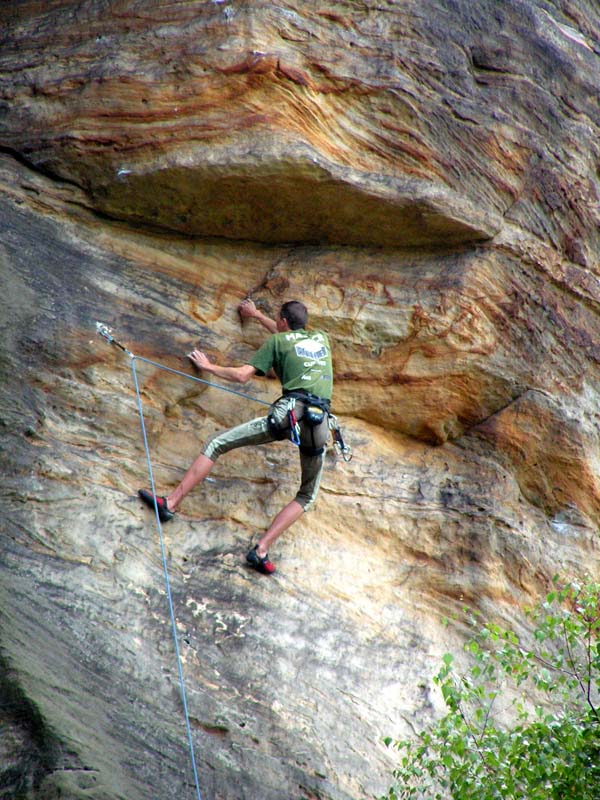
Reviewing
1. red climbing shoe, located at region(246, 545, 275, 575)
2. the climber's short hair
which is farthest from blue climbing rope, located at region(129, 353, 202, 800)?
the climber's short hair

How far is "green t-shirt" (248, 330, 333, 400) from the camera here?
7203mm

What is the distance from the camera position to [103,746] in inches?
197

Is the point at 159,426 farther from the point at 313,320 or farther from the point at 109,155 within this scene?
the point at 109,155

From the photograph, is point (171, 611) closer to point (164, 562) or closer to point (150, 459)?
point (164, 562)

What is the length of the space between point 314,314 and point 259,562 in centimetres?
276

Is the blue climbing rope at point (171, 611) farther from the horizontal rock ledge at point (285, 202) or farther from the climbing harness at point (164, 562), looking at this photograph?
the horizontal rock ledge at point (285, 202)

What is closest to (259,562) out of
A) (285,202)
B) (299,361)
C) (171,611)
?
(171,611)

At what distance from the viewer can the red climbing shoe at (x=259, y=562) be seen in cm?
699

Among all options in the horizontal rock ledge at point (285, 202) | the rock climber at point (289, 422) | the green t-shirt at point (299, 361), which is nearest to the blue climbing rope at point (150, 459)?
the rock climber at point (289, 422)

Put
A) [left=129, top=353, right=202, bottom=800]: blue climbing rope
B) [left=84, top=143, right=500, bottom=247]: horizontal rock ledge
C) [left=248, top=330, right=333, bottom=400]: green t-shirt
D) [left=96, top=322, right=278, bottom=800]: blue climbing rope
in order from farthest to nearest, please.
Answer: [left=84, top=143, right=500, bottom=247]: horizontal rock ledge < [left=248, top=330, right=333, bottom=400]: green t-shirt < [left=96, top=322, right=278, bottom=800]: blue climbing rope < [left=129, top=353, right=202, bottom=800]: blue climbing rope

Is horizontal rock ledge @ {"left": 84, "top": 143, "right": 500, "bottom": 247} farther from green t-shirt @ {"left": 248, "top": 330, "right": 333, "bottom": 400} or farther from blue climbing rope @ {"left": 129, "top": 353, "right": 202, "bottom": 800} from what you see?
blue climbing rope @ {"left": 129, "top": 353, "right": 202, "bottom": 800}

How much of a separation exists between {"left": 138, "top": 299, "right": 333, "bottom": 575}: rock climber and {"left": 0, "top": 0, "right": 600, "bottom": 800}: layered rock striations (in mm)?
373

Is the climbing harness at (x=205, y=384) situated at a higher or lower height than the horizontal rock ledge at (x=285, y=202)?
lower

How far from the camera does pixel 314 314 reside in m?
8.43
